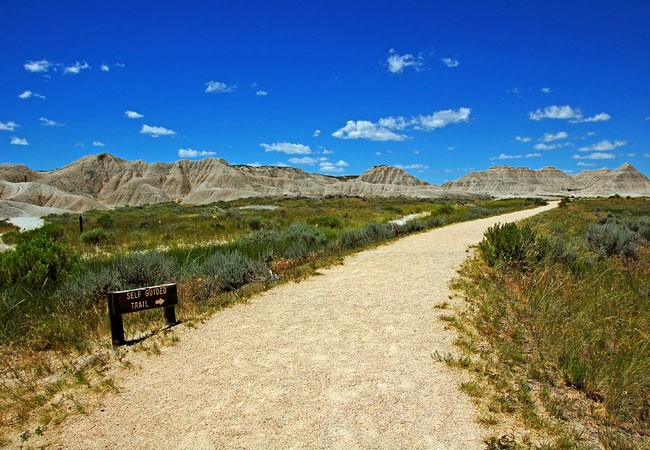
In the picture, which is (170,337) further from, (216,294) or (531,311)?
(531,311)

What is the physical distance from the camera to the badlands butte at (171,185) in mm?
71062

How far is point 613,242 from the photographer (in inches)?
483

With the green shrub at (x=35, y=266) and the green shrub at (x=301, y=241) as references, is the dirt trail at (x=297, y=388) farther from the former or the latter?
the green shrub at (x=301, y=241)

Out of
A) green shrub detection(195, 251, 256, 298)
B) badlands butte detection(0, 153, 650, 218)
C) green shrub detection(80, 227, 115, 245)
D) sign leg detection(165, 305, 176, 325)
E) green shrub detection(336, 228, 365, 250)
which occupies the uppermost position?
badlands butte detection(0, 153, 650, 218)

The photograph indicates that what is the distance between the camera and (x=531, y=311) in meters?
5.82

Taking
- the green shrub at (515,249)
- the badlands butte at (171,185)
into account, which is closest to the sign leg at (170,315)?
the green shrub at (515,249)

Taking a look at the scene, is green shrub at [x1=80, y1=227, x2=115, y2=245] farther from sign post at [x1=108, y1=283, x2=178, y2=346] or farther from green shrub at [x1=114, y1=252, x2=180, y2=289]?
sign post at [x1=108, y1=283, x2=178, y2=346]

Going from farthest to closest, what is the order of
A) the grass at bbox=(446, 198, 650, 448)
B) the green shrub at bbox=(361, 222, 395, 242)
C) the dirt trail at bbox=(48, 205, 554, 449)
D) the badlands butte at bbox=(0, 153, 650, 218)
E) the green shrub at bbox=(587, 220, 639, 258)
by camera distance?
the badlands butte at bbox=(0, 153, 650, 218) < the green shrub at bbox=(361, 222, 395, 242) < the green shrub at bbox=(587, 220, 639, 258) < the grass at bbox=(446, 198, 650, 448) < the dirt trail at bbox=(48, 205, 554, 449)

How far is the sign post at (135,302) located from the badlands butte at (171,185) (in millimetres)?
46273

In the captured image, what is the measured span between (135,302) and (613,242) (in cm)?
1357

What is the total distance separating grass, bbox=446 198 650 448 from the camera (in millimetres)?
3465

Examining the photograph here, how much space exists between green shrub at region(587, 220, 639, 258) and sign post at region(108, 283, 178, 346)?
1178 centimetres

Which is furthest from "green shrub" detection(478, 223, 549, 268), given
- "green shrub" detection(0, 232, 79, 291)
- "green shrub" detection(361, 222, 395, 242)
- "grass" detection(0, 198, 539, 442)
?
"green shrub" detection(0, 232, 79, 291)

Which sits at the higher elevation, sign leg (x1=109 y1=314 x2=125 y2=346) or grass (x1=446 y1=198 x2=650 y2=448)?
sign leg (x1=109 y1=314 x2=125 y2=346)
